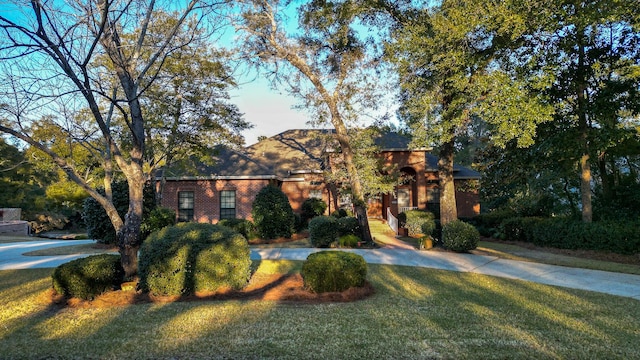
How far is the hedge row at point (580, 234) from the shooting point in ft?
38.5

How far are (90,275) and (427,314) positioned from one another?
595 cm

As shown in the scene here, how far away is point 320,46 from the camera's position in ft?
49.9

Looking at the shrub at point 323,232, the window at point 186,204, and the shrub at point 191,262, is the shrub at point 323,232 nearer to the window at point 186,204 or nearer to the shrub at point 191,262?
the shrub at point 191,262

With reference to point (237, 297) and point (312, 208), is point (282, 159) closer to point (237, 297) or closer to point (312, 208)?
point (312, 208)

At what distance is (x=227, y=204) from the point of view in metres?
21.8

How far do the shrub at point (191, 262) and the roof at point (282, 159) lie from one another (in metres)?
12.6

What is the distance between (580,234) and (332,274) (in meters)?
10.6

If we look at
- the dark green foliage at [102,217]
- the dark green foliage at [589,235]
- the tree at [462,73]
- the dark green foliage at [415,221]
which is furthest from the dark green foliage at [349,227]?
the dark green foliage at [102,217]

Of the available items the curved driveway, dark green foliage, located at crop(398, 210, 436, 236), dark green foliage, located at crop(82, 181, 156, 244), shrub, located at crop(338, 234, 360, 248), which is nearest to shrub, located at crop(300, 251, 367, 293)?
the curved driveway

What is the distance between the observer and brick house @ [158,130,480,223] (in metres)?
21.5

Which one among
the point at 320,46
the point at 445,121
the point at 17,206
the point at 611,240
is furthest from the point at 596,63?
the point at 17,206

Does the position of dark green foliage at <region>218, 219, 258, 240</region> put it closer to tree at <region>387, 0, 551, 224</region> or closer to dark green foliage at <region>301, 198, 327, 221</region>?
dark green foliage at <region>301, 198, 327, 221</region>

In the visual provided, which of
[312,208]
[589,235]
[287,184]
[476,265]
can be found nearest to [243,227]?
[312,208]

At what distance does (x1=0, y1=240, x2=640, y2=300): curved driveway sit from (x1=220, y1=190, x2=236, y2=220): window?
8766 mm
